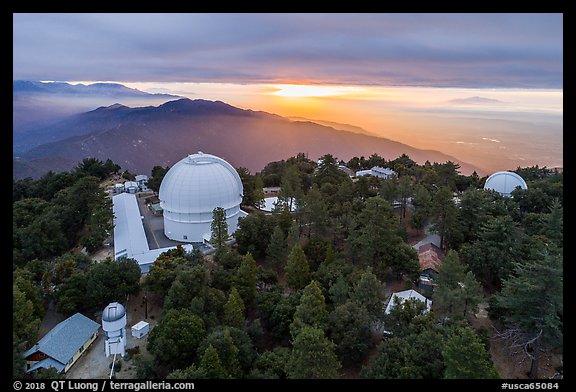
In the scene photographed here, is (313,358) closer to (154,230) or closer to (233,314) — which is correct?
(233,314)

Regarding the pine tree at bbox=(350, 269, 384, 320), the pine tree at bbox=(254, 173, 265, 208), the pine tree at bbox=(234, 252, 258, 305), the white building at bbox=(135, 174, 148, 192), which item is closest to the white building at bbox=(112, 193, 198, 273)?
the white building at bbox=(135, 174, 148, 192)

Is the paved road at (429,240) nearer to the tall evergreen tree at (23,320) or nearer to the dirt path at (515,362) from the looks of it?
the dirt path at (515,362)

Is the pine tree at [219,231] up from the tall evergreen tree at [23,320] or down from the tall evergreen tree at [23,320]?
up

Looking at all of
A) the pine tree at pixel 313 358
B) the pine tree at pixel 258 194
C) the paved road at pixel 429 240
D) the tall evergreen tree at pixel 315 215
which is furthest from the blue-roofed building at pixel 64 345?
the paved road at pixel 429 240

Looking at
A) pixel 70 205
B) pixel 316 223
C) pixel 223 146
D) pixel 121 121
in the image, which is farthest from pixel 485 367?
pixel 121 121
